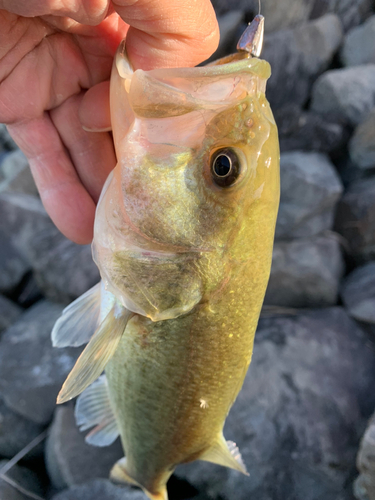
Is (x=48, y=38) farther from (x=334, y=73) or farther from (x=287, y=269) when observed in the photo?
(x=334, y=73)

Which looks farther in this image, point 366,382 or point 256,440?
point 366,382

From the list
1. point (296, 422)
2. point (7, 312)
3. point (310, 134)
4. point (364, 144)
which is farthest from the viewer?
point (310, 134)

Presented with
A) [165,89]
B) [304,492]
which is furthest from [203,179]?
[304,492]

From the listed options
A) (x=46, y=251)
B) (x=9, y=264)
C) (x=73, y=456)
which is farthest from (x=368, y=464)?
(x=9, y=264)

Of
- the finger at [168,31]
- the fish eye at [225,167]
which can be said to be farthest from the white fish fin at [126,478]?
the finger at [168,31]

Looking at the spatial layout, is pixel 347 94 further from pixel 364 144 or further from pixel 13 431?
pixel 13 431
